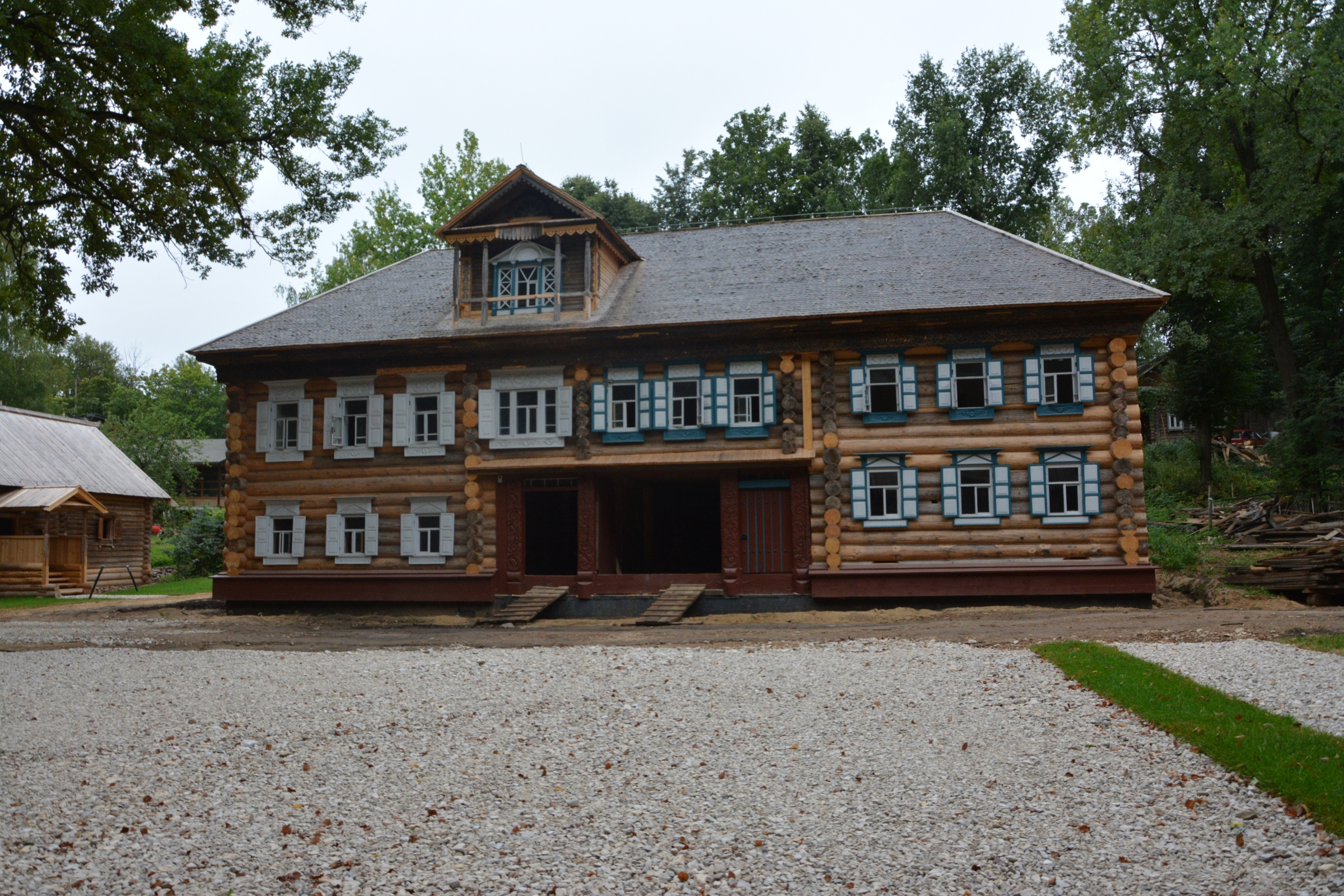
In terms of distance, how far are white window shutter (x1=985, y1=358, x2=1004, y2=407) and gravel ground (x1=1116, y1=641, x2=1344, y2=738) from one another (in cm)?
768

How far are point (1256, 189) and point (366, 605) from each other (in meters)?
29.6

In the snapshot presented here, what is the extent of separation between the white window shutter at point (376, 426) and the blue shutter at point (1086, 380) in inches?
614

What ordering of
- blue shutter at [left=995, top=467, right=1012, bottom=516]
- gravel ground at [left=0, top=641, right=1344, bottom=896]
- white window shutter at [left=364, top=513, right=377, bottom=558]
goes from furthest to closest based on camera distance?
1. white window shutter at [left=364, top=513, right=377, bottom=558]
2. blue shutter at [left=995, top=467, right=1012, bottom=516]
3. gravel ground at [left=0, top=641, right=1344, bottom=896]

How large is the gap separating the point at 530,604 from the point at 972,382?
421 inches

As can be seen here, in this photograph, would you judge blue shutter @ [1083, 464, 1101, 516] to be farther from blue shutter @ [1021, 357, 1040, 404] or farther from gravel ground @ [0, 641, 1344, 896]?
gravel ground @ [0, 641, 1344, 896]

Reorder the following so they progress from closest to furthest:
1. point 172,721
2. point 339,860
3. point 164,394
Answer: point 339,860, point 172,721, point 164,394

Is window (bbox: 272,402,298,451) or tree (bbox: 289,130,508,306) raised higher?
tree (bbox: 289,130,508,306)

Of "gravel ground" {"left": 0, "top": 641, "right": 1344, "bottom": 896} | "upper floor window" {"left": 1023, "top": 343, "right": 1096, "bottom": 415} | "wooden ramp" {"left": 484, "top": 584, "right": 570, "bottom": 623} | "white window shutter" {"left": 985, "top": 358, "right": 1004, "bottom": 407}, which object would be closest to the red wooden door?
"wooden ramp" {"left": 484, "top": 584, "right": 570, "bottom": 623}

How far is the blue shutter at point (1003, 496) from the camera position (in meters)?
20.1

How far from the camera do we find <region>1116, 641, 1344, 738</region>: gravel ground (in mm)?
9172

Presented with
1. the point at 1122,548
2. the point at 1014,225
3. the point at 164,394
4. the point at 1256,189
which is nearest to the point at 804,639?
the point at 1122,548

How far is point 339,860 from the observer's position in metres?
6.30

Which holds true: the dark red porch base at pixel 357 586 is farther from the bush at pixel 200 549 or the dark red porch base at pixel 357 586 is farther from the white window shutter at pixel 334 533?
the bush at pixel 200 549

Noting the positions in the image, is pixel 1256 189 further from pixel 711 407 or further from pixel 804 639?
pixel 804 639
